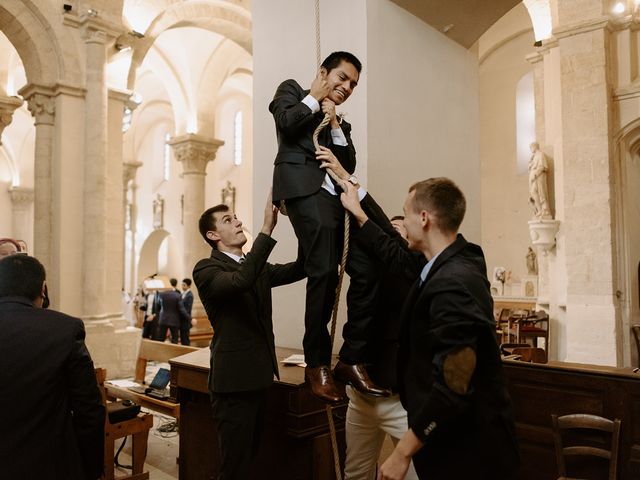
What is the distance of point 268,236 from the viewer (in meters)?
2.80

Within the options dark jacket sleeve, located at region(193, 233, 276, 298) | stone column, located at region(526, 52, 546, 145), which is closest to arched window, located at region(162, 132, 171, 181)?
stone column, located at region(526, 52, 546, 145)

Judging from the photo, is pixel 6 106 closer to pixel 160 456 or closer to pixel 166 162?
pixel 160 456

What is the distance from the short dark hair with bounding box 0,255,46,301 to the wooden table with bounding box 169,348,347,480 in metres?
1.38

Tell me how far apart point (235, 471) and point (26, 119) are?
2126cm

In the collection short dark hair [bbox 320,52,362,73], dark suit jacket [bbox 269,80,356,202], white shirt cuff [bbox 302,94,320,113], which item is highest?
short dark hair [bbox 320,52,362,73]

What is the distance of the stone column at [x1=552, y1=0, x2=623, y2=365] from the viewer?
946 cm

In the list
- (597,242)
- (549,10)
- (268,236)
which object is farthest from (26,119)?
(268,236)

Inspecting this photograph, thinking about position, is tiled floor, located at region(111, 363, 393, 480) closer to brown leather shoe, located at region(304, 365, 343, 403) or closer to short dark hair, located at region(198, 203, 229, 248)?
short dark hair, located at region(198, 203, 229, 248)

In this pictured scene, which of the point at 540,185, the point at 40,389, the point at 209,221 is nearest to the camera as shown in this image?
the point at 40,389

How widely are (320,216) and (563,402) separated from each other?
296cm

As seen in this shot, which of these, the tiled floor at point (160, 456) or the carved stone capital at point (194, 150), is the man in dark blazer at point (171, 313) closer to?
the tiled floor at point (160, 456)

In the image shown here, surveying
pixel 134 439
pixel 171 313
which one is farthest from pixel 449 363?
pixel 171 313

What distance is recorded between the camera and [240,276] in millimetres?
2746

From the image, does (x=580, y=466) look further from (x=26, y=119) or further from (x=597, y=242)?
(x=26, y=119)
